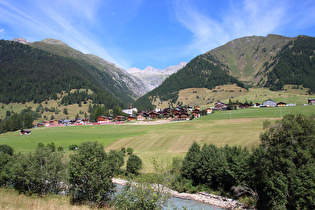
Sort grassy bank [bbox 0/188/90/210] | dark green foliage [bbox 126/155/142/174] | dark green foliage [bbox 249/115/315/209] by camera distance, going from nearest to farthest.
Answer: grassy bank [bbox 0/188/90/210]
dark green foliage [bbox 249/115/315/209]
dark green foliage [bbox 126/155/142/174]

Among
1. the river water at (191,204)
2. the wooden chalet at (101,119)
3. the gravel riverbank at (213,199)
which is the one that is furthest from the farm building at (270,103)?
the river water at (191,204)

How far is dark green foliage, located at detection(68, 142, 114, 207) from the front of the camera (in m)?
28.8

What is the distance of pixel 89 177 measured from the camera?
2931 cm

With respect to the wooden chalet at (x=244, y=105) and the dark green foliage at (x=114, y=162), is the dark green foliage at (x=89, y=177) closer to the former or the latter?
the dark green foliage at (x=114, y=162)

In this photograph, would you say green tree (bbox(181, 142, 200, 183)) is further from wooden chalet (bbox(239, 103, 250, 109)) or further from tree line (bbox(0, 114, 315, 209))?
wooden chalet (bbox(239, 103, 250, 109))

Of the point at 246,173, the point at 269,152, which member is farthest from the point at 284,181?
the point at 246,173

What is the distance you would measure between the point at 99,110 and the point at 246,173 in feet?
582

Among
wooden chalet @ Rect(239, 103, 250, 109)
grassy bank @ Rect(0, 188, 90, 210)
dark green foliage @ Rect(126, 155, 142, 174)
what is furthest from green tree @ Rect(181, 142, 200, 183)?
wooden chalet @ Rect(239, 103, 250, 109)

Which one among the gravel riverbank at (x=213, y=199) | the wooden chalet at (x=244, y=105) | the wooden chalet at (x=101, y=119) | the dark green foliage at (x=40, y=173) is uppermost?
the wooden chalet at (x=244, y=105)

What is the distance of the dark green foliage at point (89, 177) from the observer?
28812mm

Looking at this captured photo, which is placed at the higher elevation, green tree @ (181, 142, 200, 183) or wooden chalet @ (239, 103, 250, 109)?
A: wooden chalet @ (239, 103, 250, 109)

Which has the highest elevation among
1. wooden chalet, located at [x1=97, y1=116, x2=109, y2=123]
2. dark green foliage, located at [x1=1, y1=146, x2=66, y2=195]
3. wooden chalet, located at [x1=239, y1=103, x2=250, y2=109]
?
wooden chalet, located at [x1=239, y1=103, x2=250, y2=109]

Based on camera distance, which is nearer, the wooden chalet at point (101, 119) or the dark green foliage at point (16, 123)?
the dark green foliage at point (16, 123)

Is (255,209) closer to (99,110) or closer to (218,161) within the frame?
(218,161)
